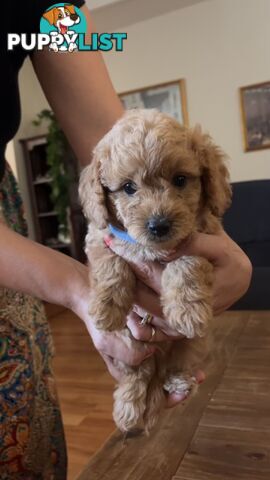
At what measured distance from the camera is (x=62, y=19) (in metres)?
1.24

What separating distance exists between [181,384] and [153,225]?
39 cm

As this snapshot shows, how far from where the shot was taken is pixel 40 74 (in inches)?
47.8

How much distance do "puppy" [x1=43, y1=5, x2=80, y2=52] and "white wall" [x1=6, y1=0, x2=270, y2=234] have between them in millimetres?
3662

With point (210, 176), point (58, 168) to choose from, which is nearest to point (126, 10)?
point (58, 168)

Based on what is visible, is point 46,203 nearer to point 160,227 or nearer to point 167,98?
point 167,98

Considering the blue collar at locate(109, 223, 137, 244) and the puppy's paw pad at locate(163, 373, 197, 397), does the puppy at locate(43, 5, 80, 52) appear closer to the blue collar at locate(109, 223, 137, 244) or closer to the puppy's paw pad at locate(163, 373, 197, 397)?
the blue collar at locate(109, 223, 137, 244)

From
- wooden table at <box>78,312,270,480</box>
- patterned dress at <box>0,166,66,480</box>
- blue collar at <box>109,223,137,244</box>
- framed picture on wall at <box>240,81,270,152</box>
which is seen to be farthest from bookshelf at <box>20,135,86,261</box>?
blue collar at <box>109,223,137,244</box>

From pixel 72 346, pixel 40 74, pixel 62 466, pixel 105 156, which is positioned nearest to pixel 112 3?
pixel 72 346

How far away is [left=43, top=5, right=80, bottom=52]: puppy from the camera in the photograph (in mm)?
1169

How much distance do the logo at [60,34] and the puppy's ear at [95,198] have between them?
334mm

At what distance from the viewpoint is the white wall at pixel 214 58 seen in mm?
4512

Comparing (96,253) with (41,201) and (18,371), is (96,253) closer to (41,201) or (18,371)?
(18,371)

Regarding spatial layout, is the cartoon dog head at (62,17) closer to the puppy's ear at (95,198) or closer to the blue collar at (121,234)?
the puppy's ear at (95,198)

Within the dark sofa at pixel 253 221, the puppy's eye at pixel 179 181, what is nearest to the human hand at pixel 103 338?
the puppy's eye at pixel 179 181
